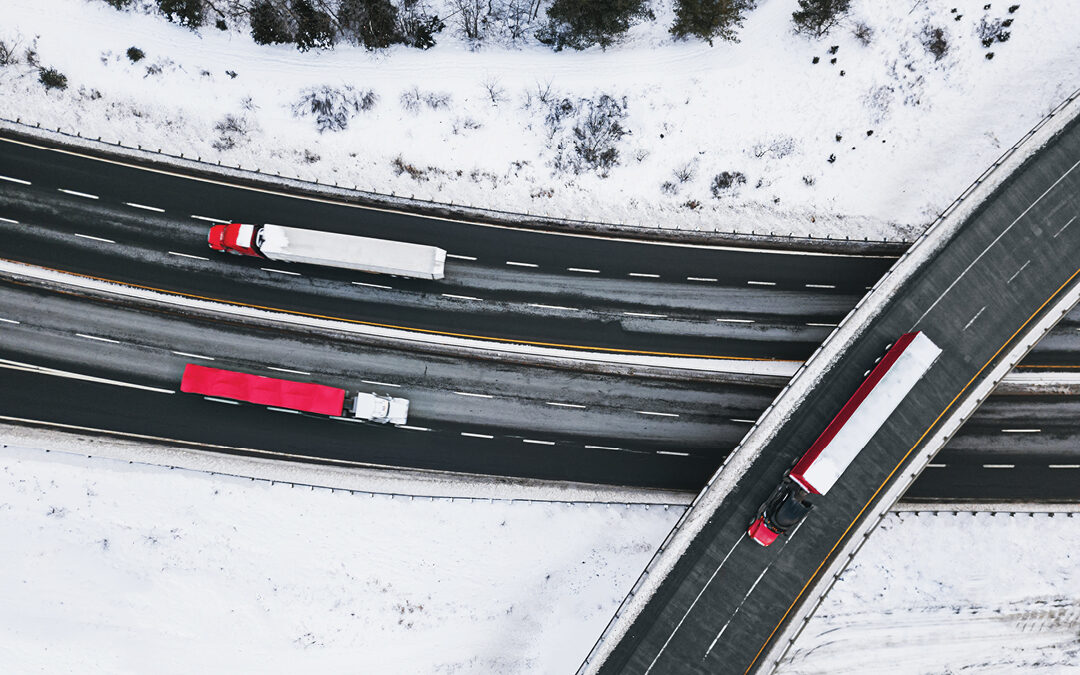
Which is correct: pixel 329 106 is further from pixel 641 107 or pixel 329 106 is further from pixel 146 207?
pixel 641 107

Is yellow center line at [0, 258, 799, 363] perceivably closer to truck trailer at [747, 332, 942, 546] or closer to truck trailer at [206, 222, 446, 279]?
truck trailer at [206, 222, 446, 279]

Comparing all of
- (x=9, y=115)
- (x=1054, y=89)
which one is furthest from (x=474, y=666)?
(x=1054, y=89)

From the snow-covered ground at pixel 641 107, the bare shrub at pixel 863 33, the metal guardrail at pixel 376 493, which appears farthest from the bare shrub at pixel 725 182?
the metal guardrail at pixel 376 493

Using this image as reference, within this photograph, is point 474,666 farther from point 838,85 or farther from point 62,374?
point 838,85

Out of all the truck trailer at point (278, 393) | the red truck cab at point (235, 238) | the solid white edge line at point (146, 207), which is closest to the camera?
the truck trailer at point (278, 393)

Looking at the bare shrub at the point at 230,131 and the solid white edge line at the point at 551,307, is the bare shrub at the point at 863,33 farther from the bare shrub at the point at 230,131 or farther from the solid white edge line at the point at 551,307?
the bare shrub at the point at 230,131

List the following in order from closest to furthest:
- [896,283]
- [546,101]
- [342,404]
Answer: [896,283], [342,404], [546,101]

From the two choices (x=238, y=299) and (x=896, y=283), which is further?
(x=238, y=299)
